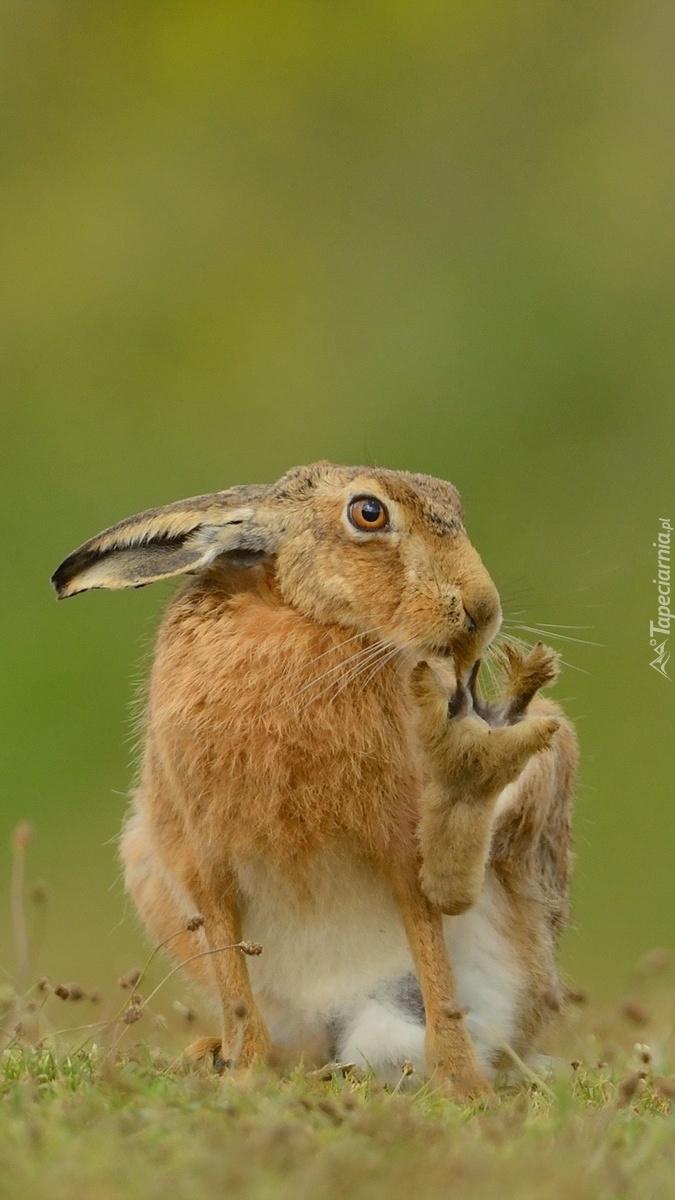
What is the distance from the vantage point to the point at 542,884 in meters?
5.79

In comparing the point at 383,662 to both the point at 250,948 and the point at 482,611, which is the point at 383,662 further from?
the point at 250,948

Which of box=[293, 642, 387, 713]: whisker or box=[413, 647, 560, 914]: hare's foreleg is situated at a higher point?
box=[293, 642, 387, 713]: whisker

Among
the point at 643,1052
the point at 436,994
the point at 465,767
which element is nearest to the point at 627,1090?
the point at 436,994

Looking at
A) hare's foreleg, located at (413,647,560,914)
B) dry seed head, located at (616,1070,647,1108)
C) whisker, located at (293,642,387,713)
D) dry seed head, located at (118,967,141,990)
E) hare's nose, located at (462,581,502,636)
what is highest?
hare's nose, located at (462,581,502,636)

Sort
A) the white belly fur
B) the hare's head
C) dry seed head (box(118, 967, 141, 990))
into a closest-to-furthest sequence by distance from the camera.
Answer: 1. dry seed head (box(118, 967, 141, 990))
2. the hare's head
3. the white belly fur

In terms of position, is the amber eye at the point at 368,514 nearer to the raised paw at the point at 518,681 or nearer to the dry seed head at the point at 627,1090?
the raised paw at the point at 518,681

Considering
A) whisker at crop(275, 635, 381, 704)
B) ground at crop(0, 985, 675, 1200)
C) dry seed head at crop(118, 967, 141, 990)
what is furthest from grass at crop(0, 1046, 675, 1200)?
whisker at crop(275, 635, 381, 704)

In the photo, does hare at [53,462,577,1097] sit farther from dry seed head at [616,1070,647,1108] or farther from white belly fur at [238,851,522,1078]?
dry seed head at [616,1070,647,1108]

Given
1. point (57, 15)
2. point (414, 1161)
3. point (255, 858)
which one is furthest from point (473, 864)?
point (57, 15)

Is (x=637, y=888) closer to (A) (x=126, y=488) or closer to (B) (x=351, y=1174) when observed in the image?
(A) (x=126, y=488)

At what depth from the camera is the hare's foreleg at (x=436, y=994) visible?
5.04 meters

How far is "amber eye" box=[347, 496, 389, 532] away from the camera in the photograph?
17.4 ft

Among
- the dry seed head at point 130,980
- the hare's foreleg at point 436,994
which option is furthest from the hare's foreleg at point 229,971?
the hare's foreleg at point 436,994

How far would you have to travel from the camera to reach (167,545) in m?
5.48
